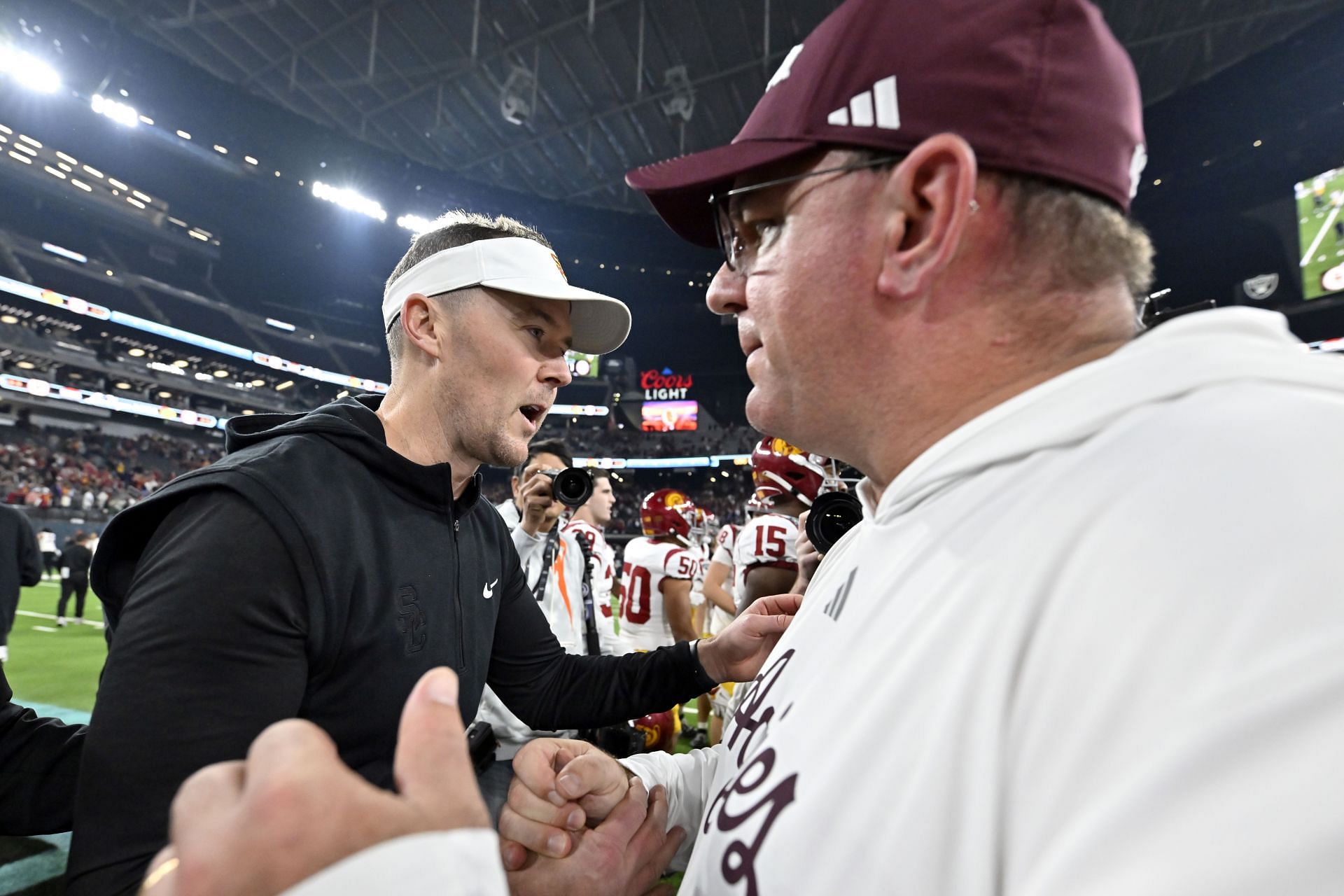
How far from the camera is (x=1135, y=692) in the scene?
0.53 meters

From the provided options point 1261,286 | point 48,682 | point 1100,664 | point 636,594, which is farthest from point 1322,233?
point 48,682

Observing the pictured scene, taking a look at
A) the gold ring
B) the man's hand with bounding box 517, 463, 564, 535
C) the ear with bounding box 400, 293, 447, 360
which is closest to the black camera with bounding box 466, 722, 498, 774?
the man's hand with bounding box 517, 463, 564, 535

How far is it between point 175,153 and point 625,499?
85.3 feet

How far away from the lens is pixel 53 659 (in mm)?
8695

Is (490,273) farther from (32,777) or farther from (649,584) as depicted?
(649,584)

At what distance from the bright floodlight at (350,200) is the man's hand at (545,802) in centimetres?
2713

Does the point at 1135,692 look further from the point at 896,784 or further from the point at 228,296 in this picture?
the point at 228,296

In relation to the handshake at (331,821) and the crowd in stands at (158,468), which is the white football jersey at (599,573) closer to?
the handshake at (331,821)

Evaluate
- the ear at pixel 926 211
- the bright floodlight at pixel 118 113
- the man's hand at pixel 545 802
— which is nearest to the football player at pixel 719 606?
the man's hand at pixel 545 802

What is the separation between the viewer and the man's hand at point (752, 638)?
194 centimetres

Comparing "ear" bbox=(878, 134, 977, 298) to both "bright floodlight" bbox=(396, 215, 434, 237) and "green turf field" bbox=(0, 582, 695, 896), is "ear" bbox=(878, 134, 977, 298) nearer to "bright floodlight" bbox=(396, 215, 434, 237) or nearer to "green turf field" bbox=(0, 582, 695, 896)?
"green turf field" bbox=(0, 582, 695, 896)

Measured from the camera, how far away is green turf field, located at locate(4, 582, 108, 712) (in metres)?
6.86

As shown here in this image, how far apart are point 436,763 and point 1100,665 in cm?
56

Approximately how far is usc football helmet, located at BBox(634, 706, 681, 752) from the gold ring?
4630 millimetres
